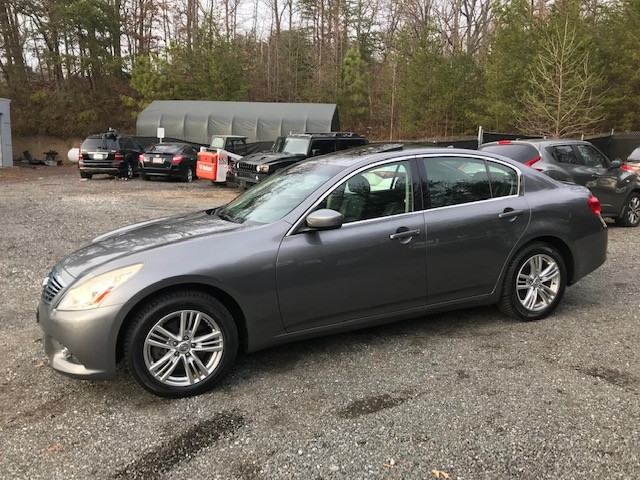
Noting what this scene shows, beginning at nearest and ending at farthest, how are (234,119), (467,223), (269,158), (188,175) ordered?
1. (467,223)
2. (269,158)
3. (188,175)
4. (234,119)

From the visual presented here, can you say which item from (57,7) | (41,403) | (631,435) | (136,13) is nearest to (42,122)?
(57,7)

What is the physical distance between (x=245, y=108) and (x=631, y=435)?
1069 inches

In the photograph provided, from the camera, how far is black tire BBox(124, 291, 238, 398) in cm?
321

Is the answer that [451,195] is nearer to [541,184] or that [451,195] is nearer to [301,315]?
[541,184]

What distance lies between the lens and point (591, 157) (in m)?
9.72

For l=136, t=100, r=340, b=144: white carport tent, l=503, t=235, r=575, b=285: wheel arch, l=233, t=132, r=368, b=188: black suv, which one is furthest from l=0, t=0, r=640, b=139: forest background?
l=503, t=235, r=575, b=285: wheel arch

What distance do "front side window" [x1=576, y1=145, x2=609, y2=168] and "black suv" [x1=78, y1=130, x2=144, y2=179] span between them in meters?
16.0

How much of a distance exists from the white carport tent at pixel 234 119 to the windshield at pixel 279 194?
2234cm

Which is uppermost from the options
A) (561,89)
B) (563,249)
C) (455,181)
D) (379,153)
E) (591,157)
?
(561,89)

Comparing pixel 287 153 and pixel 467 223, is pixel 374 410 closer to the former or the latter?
pixel 467 223

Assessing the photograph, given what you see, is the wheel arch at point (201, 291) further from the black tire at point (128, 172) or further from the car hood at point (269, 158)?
the black tire at point (128, 172)

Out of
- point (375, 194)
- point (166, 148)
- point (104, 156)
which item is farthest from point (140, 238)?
point (104, 156)

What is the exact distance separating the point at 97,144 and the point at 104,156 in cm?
60

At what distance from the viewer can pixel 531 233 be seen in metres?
4.43
